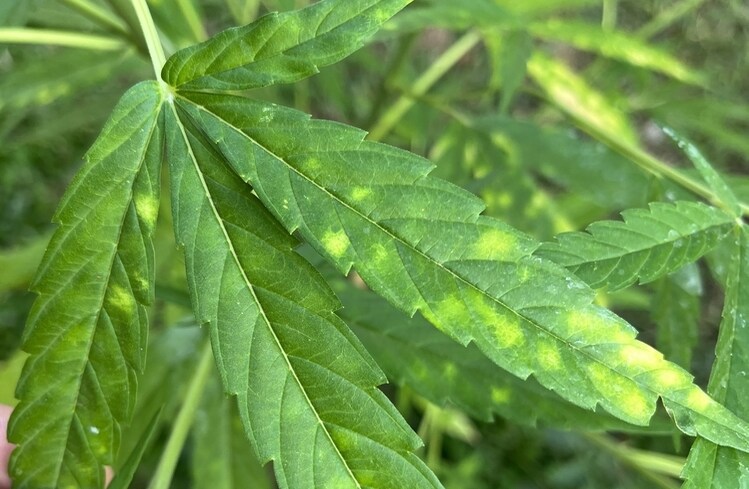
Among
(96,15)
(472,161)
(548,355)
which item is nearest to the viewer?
(548,355)

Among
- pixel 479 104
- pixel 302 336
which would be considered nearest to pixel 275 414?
pixel 302 336

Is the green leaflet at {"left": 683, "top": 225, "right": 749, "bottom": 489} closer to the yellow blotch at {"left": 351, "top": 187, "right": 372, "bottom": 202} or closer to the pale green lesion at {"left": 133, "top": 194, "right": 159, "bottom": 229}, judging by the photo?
the yellow blotch at {"left": 351, "top": 187, "right": 372, "bottom": 202}

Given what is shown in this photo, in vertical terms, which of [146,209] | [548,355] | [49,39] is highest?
[49,39]

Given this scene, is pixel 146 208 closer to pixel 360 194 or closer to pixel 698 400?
pixel 360 194

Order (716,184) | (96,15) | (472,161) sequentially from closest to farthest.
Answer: (716,184) → (96,15) → (472,161)

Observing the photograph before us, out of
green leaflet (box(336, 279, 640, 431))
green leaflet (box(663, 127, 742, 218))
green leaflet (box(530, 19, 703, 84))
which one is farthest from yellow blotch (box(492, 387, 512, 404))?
green leaflet (box(530, 19, 703, 84))

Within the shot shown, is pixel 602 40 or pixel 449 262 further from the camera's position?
Result: pixel 602 40

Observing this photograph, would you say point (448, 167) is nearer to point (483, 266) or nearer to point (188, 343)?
point (188, 343)

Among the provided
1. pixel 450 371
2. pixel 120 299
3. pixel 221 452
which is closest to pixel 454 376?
pixel 450 371
